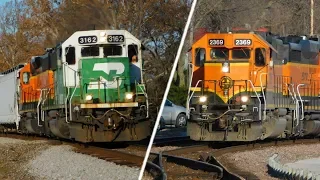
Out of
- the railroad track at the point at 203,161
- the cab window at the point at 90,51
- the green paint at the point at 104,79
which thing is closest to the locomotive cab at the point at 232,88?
the railroad track at the point at 203,161

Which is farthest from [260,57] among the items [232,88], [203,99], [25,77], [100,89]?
[25,77]

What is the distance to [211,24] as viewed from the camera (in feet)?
92.8

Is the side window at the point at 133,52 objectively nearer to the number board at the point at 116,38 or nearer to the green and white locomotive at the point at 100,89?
the green and white locomotive at the point at 100,89

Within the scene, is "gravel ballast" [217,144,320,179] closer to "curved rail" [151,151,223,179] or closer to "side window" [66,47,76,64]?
"curved rail" [151,151,223,179]

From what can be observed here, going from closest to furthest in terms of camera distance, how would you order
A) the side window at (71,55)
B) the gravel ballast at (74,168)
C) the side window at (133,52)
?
the gravel ballast at (74,168)
the side window at (71,55)
the side window at (133,52)

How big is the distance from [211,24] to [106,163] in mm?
17038

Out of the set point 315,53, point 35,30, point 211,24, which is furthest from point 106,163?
point 35,30

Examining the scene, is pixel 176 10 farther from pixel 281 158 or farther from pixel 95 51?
pixel 281 158

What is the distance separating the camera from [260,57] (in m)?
16.1

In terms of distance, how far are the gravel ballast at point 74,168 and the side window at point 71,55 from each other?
2706 millimetres

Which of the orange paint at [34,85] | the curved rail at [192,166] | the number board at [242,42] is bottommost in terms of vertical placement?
the curved rail at [192,166]

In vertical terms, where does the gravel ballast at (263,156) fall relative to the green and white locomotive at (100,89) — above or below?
below

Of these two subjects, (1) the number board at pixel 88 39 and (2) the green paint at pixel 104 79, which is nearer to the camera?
(2) the green paint at pixel 104 79

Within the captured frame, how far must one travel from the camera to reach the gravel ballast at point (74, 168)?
10.8 metres
